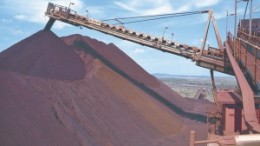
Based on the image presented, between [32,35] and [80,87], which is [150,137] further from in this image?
[32,35]

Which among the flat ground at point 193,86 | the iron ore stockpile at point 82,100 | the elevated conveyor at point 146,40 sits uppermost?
the elevated conveyor at point 146,40

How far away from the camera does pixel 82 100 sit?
14.1 m

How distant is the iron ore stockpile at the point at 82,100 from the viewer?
10.8 meters

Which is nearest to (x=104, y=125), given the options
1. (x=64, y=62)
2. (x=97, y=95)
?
(x=97, y=95)

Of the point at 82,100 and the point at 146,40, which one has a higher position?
the point at 146,40

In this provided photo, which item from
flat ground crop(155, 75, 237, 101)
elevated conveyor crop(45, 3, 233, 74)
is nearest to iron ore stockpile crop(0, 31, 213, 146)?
elevated conveyor crop(45, 3, 233, 74)

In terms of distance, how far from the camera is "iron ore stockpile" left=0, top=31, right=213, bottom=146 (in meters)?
10.8

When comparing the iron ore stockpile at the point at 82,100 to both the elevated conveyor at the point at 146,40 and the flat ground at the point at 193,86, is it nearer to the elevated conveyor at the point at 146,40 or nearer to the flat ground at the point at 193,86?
the elevated conveyor at the point at 146,40

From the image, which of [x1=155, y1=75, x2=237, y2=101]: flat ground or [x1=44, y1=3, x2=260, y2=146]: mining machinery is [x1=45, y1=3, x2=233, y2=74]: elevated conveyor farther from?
[x1=155, y1=75, x2=237, y2=101]: flat ground

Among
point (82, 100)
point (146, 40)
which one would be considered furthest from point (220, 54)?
point (82, 100)

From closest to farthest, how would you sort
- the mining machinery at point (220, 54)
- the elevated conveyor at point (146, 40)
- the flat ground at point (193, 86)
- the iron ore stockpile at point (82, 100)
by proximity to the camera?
1. the mining machinery at point (220, 54)
2. the iron ore stockpile at point (82, 100)
3. the elevated conveyor at point (146, 40)
4. the flat ground at point (193, 86)

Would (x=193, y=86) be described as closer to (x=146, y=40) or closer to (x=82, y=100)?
(x=146, y=40)

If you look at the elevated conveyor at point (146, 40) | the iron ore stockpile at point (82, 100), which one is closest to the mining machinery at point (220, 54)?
the elevated conveyor at point (146, 40)

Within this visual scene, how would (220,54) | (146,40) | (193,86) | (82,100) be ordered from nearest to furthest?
(82,100), (220,54), (146,40), (193,86)
